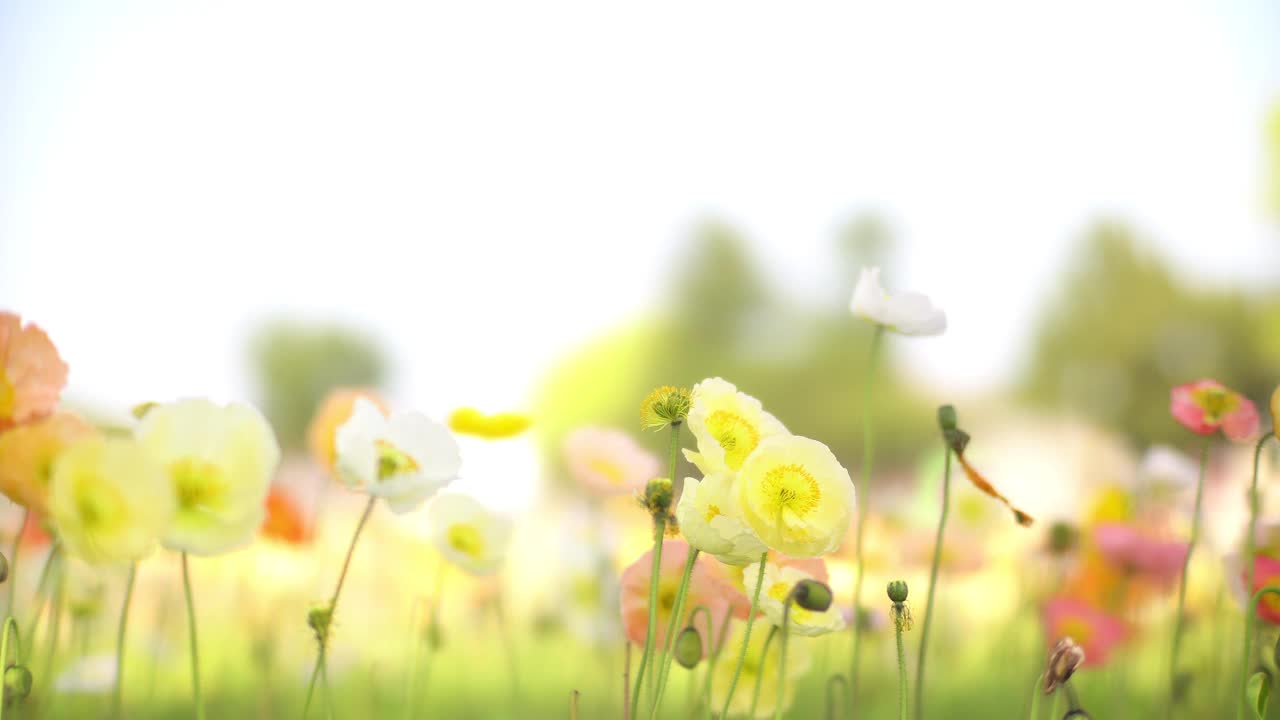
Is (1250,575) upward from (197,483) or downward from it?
downward

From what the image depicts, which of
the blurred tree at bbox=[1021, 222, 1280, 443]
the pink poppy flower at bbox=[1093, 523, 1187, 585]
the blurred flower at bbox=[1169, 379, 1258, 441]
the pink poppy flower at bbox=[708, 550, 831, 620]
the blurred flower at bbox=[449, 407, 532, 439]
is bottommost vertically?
the blurred tree at bbox=[1021, 222, 1280, 443]

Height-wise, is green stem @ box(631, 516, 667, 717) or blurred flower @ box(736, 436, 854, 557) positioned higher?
blurred flower @ box(736, 436, 854, 557)

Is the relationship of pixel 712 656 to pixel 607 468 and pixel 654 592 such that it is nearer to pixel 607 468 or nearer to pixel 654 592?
pixel 654 592

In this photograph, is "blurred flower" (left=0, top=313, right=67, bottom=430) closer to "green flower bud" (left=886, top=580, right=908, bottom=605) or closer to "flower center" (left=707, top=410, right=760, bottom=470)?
"flower center" (left=707, top=410, right=760, bottom=470)

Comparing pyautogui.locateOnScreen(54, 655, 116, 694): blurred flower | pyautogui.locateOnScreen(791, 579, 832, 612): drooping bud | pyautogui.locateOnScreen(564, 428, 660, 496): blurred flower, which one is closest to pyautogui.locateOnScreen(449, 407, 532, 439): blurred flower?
pyautogui.locateOnScreen(564, 428, 660, 496): blurred flower

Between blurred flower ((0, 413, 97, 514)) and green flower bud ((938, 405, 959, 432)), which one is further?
green flower bud ((938, 405, 959, 432))

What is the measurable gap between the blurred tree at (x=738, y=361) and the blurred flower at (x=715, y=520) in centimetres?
1274

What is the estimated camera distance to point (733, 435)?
695 mm

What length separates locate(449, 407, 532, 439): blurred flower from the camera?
105 centimetres

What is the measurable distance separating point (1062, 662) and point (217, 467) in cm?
52

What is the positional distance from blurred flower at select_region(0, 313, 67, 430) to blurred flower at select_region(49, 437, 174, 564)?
0.30 feet

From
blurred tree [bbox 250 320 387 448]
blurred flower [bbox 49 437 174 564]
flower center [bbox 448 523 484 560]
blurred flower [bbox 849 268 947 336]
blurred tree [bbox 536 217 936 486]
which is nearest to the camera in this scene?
blurred flower [bbox 49 437 174 564]

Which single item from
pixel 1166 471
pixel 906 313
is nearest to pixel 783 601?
pixel 906 313

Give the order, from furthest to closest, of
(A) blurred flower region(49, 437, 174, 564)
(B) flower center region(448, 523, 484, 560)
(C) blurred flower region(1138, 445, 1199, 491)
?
1. (C) blurred flower region(1138, 445, 1199, 491)
2. (B) flower center region(448, 523, 484, 560)
3. (A) blurred flower region(49, 437, 174, 564)
